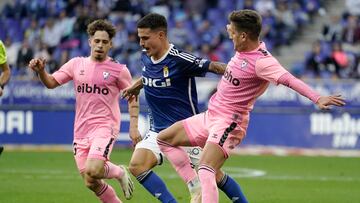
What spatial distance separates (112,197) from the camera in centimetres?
1108

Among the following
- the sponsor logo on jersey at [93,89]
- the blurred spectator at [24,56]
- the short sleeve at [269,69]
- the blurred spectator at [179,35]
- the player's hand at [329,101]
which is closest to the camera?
the player's hand at [329,101]

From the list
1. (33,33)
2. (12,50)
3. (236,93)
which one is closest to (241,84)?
(236,93)

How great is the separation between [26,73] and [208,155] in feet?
55.9

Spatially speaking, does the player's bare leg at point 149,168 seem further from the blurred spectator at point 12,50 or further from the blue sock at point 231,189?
the blurred spectator at point 12,50

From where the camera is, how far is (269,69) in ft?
31.5

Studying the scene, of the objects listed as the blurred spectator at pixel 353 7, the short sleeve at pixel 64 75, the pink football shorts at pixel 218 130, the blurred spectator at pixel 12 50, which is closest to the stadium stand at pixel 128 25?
the blurred spectator at pixel 12 50

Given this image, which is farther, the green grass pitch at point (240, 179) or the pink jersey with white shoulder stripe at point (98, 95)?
the green grass pitch at point (240, 179)

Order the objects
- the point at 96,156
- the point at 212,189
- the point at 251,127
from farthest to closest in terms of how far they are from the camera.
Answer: the point at 251,127 < the point at 96,156 < the point at 212,189

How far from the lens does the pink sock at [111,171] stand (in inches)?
437

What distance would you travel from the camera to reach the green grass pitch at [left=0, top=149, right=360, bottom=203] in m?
13.7

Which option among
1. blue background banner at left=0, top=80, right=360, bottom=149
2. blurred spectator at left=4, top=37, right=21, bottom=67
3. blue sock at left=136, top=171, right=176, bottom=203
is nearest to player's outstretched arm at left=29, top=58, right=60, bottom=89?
blue sock at left=136, top=171, right=176, bottom=203

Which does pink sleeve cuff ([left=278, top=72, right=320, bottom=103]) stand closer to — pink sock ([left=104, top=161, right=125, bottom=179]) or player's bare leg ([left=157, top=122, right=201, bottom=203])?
player's bare leg ([left=157, top=122, right=201, bottom=203])

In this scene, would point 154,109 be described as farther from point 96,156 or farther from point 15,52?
point 15,52

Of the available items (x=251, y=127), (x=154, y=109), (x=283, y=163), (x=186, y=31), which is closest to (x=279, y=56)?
(x=186, y=31)
